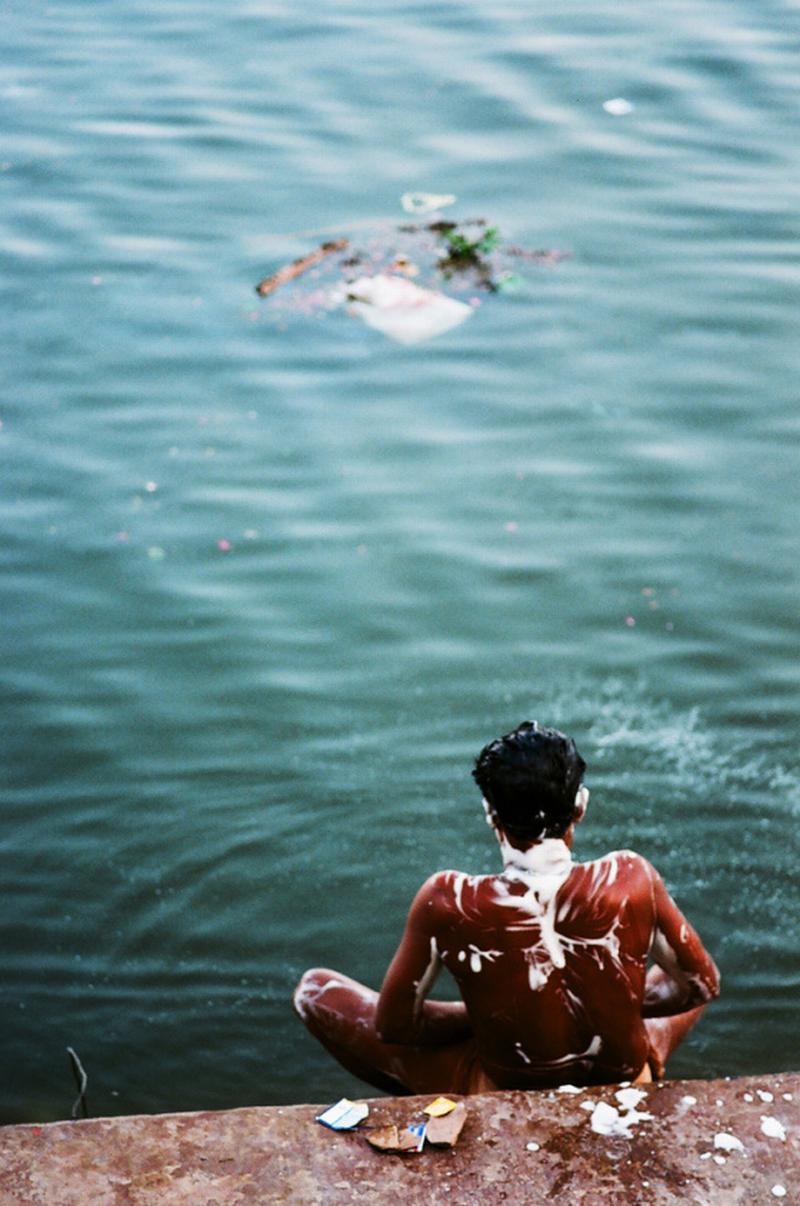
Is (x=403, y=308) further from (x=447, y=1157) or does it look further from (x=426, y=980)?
(x=447, y=1157)

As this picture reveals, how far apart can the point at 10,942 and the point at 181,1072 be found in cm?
67

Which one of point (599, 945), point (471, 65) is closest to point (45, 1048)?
point (599, 945)

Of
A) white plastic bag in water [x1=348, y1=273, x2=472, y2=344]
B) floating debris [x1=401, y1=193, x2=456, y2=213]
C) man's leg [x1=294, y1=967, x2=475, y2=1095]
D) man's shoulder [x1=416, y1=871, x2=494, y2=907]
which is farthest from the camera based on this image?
floating debris [x1=401, y1=193, x2=456, y2=213]

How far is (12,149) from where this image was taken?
8.22 meters

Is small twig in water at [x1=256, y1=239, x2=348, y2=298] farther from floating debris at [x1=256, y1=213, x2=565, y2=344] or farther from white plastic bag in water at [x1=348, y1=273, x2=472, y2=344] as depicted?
white plastic bag in water at [x1=348, y1=273, x2=472, y2=344]

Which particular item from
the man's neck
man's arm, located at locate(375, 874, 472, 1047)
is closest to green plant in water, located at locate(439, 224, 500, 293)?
man's arm, located at locate(375, 874, 472, 1047)

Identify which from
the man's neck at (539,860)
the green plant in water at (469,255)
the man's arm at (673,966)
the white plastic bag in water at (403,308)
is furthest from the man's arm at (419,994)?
the green plant in water at (469,255)

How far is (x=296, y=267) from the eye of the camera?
688 centimetres

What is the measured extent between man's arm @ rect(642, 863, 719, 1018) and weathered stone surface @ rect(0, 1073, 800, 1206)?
0.62 feet

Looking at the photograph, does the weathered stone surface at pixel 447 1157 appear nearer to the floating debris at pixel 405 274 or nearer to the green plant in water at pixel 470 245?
the floating debris at pixel 405 274

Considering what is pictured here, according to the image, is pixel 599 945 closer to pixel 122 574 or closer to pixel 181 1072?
pixel 181 1072

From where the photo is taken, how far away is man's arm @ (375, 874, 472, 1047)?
8.81ft

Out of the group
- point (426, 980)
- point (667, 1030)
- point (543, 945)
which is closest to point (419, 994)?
point (426, 980)

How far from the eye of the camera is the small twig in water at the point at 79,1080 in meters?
3.49
